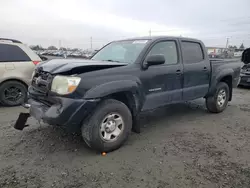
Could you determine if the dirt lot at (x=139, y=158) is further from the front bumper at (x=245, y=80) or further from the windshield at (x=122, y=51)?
the front bumper at (x=245, y=80)

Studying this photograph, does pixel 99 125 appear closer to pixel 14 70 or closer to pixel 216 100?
pixel 216 100

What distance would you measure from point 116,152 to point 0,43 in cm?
451

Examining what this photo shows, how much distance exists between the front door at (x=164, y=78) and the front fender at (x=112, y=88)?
0.28 m

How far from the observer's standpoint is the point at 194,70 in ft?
15.3

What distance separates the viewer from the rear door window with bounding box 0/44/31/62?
5.72m

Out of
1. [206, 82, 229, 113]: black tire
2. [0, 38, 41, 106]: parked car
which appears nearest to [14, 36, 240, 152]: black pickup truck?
[206, 82, 229, 113]: black tire

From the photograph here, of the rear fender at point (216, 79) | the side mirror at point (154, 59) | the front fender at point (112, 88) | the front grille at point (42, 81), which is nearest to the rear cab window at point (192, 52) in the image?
the rear fender at point (216, 79)

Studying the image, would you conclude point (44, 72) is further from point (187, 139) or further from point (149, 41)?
point (187, 139)

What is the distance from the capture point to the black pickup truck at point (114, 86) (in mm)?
2982

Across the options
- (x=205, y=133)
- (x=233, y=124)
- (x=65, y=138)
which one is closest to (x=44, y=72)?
(x=65, y=138)

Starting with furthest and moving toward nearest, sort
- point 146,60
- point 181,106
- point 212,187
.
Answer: point 181,106 → point 146,60 → point 212,187

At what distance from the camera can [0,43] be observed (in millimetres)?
5777

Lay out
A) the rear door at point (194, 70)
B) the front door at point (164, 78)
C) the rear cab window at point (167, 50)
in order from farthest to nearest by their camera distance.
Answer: the rear door at point (194, 70) < the rear cab window at point (167, 50) < the front door at point (164, 78)

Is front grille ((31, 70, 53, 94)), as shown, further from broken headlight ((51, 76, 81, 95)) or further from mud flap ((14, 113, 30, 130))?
mud flap ((14, 113, 30, 130))
